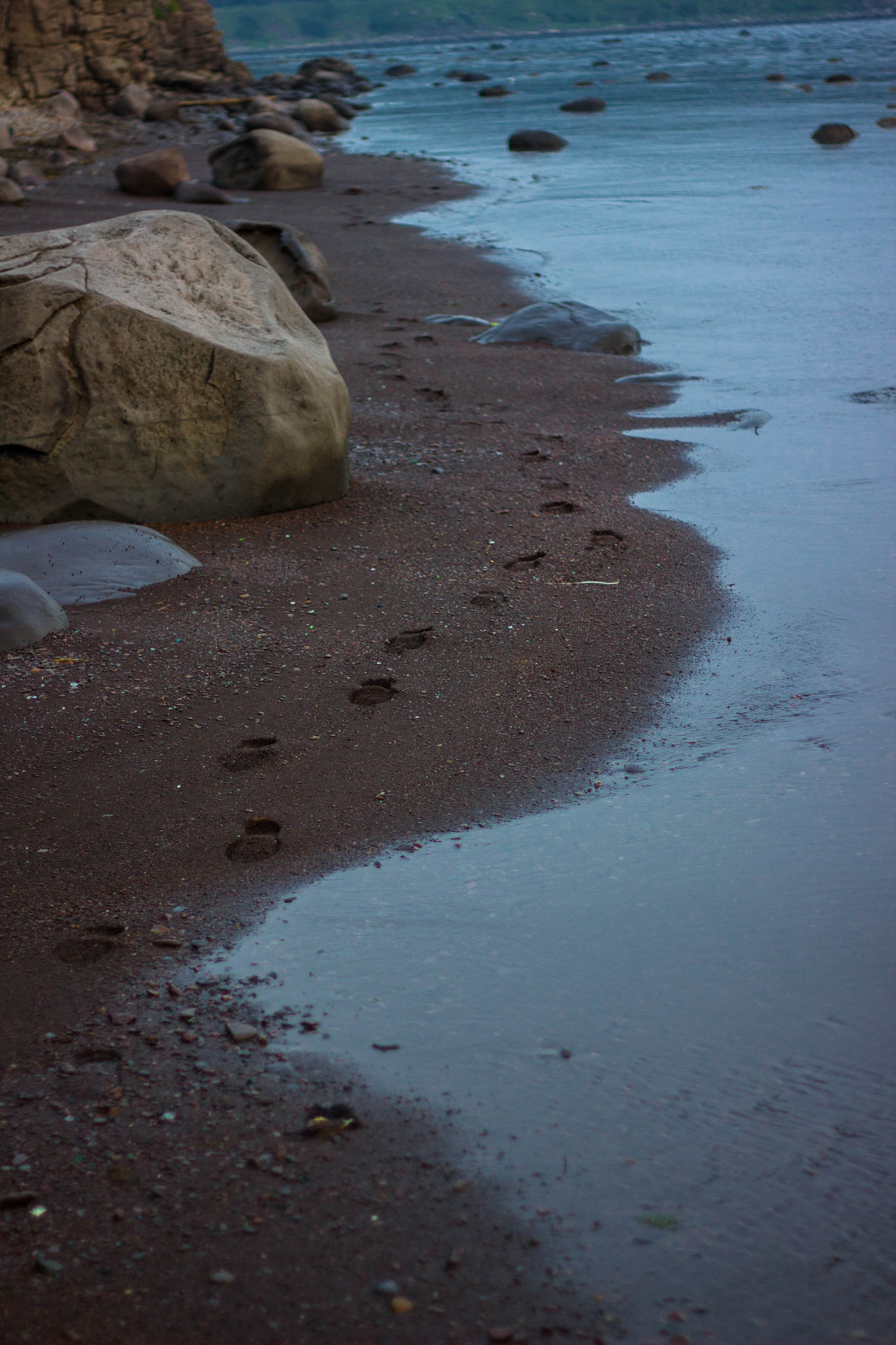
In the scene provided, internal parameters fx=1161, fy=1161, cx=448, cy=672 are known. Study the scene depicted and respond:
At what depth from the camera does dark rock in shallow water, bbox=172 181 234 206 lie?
14523mm

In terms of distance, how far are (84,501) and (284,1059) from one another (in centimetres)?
316

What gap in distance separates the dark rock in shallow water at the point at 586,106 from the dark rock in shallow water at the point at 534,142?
8.54 meters

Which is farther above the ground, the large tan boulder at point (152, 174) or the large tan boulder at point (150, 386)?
the large tan boulder at point (152, 174)

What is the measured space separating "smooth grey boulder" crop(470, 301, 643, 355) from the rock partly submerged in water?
118 centimetres

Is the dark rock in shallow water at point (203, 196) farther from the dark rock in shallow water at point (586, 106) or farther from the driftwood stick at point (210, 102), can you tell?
the dark rock in shallow water at point (586, 106)

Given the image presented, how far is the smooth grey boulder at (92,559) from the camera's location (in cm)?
430

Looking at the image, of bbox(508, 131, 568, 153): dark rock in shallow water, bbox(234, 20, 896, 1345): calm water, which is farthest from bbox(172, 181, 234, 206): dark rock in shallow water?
bbox(234, 20, 896, 1345): calm water

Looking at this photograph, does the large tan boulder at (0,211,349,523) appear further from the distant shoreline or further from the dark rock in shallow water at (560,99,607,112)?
the distant shoreline

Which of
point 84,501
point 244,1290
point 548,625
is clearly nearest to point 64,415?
point 84,501

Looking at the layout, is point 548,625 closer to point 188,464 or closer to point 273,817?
point 273,817

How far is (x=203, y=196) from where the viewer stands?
1452cm

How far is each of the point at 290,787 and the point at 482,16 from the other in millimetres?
117550

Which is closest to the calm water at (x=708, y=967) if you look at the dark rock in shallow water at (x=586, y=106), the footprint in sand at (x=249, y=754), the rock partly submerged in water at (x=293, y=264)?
the footprint in sand at (x=249, y=754)

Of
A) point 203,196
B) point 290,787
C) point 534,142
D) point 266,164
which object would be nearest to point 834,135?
point 534,142
